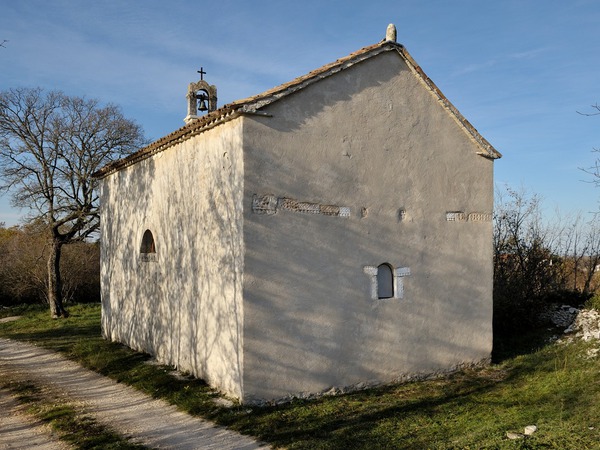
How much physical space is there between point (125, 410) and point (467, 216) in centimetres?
669

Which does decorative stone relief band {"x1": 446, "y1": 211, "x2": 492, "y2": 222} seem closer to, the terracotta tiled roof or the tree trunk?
the terracotta tiled roof

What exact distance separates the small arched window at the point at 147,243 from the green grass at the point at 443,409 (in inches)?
91.5

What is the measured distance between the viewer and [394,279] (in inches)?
341

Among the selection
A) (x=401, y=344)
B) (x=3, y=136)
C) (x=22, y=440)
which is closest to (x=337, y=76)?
(x=401, y=344)

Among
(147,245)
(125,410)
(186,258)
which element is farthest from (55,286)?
(125,410)

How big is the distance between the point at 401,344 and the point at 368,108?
157 inches

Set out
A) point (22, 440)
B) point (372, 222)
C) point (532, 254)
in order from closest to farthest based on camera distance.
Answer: point (22, 440) < point (372, 222) < point (532, 254)

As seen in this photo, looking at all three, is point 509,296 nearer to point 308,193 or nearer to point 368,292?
point 368,292

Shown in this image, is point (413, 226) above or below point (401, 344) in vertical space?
above

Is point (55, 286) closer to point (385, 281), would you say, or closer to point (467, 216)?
point (385, 281)

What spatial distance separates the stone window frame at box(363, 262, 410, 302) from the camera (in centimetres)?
835

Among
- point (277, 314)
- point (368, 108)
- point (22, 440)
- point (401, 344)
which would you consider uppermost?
point (368, 108)

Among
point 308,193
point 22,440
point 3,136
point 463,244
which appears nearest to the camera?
point 22,440

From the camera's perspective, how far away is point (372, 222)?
8.47 metres
